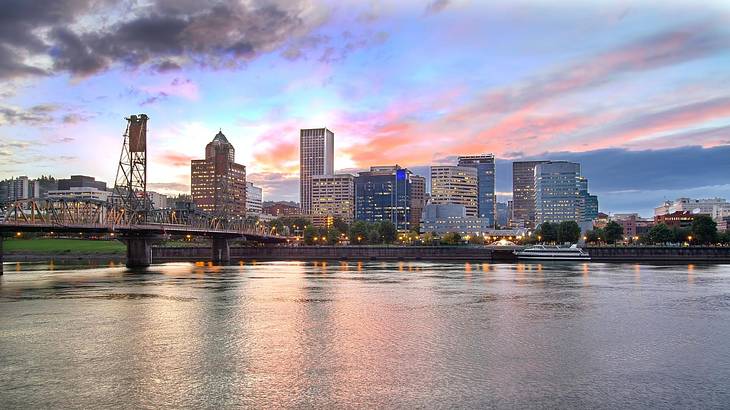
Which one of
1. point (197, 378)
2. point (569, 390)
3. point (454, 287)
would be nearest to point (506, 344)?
point (569, 390)

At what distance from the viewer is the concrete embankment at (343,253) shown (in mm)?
173475

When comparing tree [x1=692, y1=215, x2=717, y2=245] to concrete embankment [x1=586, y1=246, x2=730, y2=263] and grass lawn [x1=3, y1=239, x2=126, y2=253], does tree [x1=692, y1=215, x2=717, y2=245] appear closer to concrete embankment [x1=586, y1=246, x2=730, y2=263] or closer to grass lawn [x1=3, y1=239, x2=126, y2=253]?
concrete embankment [x1=586, y1=246, x2=730, y2=263]

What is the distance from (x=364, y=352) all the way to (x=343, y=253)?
156467 mm

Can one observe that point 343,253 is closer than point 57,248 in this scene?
Yes

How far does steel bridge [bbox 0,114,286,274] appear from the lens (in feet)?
319

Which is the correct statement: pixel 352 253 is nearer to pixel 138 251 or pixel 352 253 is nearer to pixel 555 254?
pixel 555 254

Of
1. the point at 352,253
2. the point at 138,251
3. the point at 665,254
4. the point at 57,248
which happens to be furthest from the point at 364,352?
the point at 57,248

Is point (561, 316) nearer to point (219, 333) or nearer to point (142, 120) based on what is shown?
point (219, 333)

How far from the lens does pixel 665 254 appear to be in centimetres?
16275

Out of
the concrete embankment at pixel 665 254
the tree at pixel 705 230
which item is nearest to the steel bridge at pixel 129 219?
the concrete embankment at pixel 665 254

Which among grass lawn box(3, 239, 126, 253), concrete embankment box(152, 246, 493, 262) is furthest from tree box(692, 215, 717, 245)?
grass lawn box(3, 239, 126, 253)

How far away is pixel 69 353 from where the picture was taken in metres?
28.1

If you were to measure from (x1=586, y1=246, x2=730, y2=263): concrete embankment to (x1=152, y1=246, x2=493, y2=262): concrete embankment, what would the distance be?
106ft

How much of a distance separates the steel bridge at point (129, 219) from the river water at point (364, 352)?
155 ft
